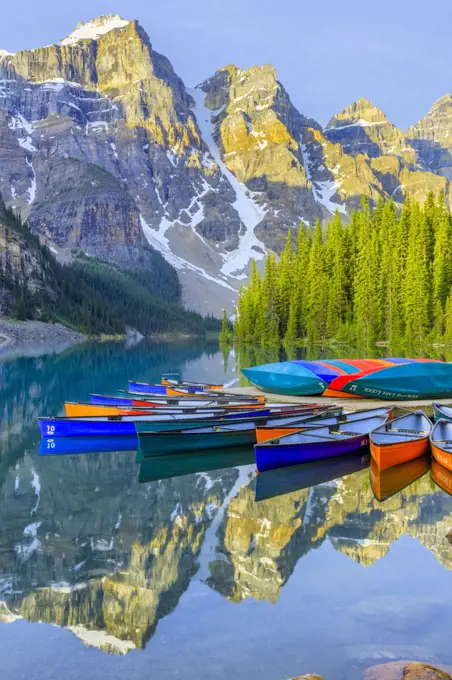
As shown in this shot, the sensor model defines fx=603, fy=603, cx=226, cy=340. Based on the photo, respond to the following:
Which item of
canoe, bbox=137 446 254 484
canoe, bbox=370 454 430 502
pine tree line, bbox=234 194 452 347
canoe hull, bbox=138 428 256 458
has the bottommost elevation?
canoe, bbox=137 446 254 484

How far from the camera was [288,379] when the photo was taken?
29031mm

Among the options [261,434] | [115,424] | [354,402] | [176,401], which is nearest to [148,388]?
[176,401]

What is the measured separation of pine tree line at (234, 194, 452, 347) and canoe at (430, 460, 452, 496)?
171 feet

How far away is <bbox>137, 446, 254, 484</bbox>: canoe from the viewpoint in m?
18.0

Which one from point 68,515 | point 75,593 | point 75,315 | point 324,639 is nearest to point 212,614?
point 324,639

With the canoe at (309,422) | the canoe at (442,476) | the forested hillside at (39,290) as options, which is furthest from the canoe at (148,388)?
the forested hillside at (39,290)

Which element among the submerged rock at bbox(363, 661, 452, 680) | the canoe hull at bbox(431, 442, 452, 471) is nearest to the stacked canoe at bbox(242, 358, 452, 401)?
the canoe hull at bbox(431, 442, 452, 471)

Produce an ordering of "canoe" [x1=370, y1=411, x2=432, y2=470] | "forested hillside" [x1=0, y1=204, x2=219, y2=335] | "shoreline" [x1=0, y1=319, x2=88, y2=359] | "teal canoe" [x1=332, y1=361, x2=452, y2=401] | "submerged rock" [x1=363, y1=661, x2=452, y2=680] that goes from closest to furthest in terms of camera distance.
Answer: "submerged rock" [x1=363, y1=661, x2=452, y2=680], "canoe" [x1=370, y1=411, x2=432, y2=470], "teal canoe" [x1=332, y1=361, x2=452, y2=401], "shoreline" [x1=0, y1=319, x2=88, y2=359], "forested hillside" [x1=0, y1=204, x2=219, y2=335]

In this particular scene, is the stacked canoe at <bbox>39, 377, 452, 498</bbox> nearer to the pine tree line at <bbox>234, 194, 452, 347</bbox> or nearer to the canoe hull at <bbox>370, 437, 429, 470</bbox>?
the canoe hull at <bbox>370, 437, 429, 470</bbox>

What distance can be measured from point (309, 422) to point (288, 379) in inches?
322

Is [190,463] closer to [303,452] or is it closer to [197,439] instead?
[197,439]

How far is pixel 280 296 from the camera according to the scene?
3893 inches

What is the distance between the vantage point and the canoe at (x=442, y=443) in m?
17.0

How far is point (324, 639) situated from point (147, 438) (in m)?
11.5
